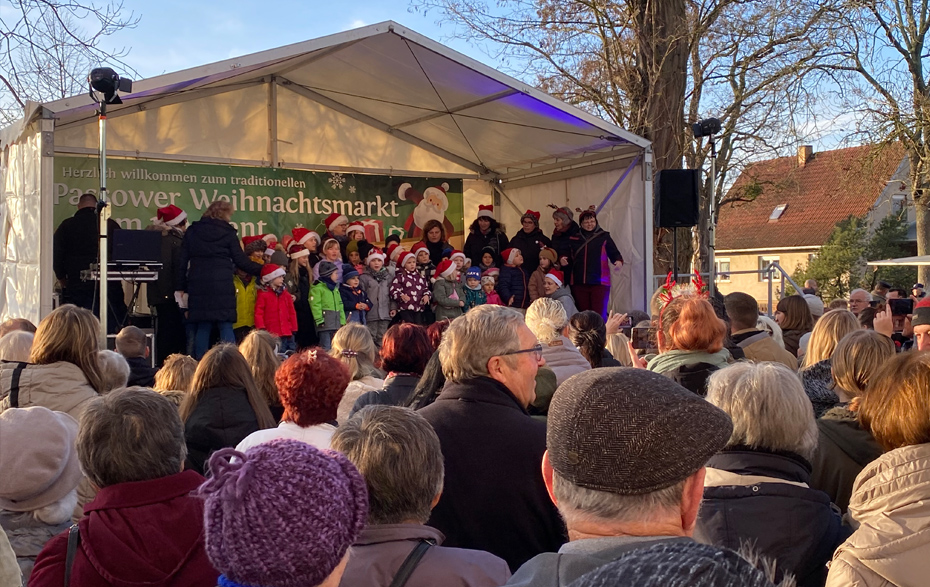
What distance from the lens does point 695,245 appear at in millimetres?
19000

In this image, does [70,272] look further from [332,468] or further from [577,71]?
[577,71]

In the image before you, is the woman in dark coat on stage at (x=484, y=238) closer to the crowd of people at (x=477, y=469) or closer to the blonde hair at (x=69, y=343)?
the crowd of people at (x=477, y=469)

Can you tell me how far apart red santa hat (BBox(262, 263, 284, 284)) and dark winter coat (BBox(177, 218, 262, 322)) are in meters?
0.45

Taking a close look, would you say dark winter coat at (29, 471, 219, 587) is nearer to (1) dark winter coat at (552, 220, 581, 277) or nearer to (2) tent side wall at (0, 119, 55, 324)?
(2) tent side wall at (0, 119, 55, 324)

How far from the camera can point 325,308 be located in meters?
10.6

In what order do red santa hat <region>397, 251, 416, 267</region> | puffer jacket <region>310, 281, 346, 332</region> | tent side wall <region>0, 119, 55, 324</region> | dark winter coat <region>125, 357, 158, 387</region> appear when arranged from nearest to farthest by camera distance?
dark winter coat <region>125, 357, 158, 387</region> → tent side wall <region>0, 119, 55, 324</region> → puffer jacket <region>310, 281, 346, 332</region> → red santa hat <region>397, 251, 416, 267</region>

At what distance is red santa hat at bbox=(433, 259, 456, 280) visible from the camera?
11.6 meters

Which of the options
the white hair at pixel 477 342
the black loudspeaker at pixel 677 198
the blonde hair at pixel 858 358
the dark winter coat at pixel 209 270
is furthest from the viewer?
the black loudspeaker at pixel 677 198

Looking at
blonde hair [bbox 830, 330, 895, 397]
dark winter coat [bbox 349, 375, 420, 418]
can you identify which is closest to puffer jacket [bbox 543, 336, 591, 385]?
dark winter coat [bbox 349, 375, 420, 418]

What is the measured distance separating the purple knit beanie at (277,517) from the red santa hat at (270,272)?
347 inches

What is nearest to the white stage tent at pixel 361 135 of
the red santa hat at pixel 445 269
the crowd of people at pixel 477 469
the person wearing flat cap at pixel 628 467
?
the red santa hat at pixel 445 269

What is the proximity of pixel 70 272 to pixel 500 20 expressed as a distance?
959 centimetres

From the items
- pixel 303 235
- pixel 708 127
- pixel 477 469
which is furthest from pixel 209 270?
pixel 477 469

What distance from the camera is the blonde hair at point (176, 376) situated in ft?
13.9
